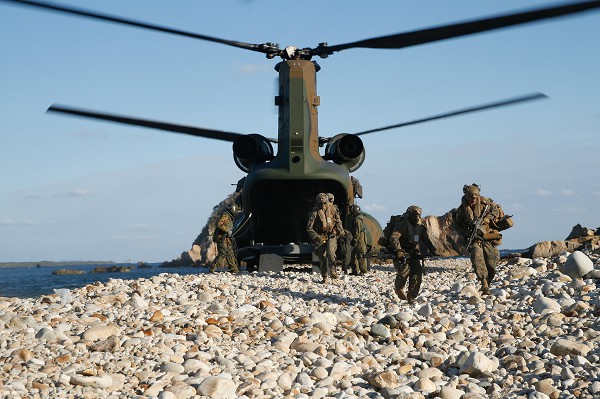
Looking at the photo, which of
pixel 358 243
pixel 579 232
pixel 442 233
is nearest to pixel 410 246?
pixel 358 243

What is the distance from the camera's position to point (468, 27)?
911 cm

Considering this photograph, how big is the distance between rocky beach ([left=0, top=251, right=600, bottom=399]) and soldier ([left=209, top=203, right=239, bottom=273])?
16.3 feet

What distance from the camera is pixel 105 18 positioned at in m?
10.5

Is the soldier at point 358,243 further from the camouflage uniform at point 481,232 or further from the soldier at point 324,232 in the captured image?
the camouflage uniform at point 481,232

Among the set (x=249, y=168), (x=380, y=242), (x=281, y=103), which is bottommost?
(x=380, y=242)

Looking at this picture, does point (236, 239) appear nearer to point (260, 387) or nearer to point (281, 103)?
point (281, 103)

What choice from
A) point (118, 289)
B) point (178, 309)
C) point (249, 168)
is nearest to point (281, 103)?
point (249, 168)

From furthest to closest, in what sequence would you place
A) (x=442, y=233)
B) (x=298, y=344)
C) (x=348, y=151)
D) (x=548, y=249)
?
(x=442, y=233), (x=348, y=151), (x=548, y=249), (x=298, y=344)

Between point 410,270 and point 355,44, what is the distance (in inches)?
204

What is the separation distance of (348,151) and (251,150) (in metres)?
2.21

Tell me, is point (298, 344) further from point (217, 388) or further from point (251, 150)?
point (251, 150)

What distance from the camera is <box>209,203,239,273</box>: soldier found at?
15.6 meters

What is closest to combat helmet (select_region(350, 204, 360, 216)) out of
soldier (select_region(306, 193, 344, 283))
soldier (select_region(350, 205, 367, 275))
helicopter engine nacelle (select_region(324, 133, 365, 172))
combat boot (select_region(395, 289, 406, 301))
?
soldier (select_region(350, 205, 367, 275))

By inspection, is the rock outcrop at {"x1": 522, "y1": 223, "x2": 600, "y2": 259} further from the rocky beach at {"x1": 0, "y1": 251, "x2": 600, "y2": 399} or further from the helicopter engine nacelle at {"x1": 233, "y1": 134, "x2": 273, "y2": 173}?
the helicopter engine nacelle at {"x1": 233, "y1": 134, "x2": 273, "y2": 173}
